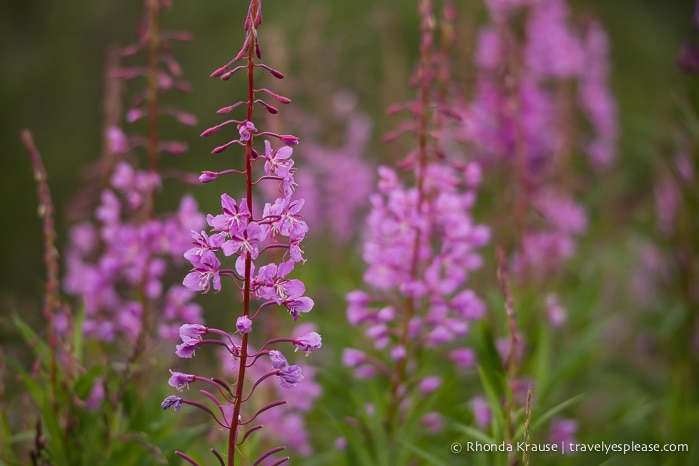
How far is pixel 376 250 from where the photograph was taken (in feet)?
7.51

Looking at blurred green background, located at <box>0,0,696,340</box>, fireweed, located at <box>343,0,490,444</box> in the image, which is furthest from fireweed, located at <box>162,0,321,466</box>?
blurred green background, located at <box>0,0,696,340</box>

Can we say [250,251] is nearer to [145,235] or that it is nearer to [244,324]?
[244,324]

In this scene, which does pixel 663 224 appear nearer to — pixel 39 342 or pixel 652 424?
pixel 652 424

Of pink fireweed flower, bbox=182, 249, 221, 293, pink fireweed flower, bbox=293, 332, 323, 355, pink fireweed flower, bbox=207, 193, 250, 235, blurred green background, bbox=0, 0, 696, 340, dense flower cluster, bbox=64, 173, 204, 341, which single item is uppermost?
blurred green background, bbox=0, 0, 696, 340

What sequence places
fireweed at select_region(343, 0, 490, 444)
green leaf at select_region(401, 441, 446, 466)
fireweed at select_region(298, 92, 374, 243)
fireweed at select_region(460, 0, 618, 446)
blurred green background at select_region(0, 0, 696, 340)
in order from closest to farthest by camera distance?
green leaf at select_region(401, 441, 446, 466) → fireweed at select_region(343, 0, 490, 444) → fireweed at select_region(460, 0, 618, 446) → fireweed at select_region(298, 92, 374, 243) → blurred green background at select_region(0, 0, 696, 340)

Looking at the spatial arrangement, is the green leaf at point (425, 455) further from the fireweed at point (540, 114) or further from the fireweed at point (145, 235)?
the fireweed at point (540, 114)

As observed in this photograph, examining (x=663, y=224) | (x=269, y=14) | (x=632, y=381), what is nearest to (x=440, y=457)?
(x=632, y=381)

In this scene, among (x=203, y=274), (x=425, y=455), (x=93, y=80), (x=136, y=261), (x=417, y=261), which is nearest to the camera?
(x=203, y=274)

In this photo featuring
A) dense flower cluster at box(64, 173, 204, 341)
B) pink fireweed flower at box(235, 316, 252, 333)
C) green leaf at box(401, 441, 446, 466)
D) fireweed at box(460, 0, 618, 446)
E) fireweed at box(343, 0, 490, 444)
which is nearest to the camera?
pink fireweed flower at box(235, 316, 252, 333)

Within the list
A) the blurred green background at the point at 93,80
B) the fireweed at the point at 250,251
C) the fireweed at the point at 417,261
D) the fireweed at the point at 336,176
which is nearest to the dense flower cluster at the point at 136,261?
the fireweed at the point at 417,261

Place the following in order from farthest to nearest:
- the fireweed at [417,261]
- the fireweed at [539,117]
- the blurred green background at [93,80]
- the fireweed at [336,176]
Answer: the blurred green background at [93,80]
the fireweed at [336,176]
the fireweed at [539,117]
the fireweed at [417,261]

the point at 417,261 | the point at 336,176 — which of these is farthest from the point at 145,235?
the point at 336,176

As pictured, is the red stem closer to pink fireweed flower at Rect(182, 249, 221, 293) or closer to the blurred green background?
pink fireweed flower at Rect(182, 249, 221, 293)

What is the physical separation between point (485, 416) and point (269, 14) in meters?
4.67
